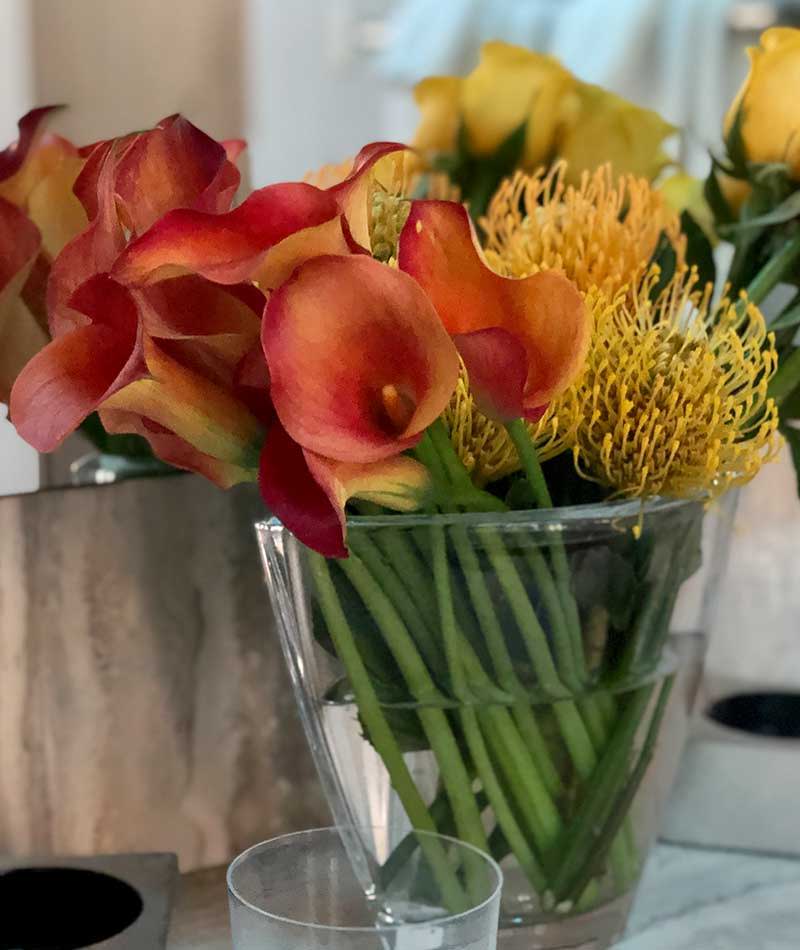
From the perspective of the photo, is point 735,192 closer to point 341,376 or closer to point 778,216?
point 778,216

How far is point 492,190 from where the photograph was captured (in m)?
0.49

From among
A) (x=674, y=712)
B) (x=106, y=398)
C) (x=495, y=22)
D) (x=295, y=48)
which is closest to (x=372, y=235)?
(x=106, y=398)

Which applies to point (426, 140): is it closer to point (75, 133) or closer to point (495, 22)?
point (75, 133)

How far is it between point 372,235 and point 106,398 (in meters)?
0.07

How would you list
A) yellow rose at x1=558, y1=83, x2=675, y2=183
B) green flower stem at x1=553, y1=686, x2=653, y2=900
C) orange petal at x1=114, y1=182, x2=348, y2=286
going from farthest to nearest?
1. yellow rose at x1=558, y1=83, x2=675, y2=183
2. green flower stem at x1=553, y1=686, x2=653, y2=900
3. orange petal at x1=114, y1=182, x2=348, y2=286

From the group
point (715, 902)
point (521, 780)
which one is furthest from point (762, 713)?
point (521, 780)

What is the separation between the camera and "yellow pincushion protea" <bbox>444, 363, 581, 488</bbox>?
30 cm

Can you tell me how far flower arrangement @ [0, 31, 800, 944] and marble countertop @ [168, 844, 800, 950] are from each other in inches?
1.6

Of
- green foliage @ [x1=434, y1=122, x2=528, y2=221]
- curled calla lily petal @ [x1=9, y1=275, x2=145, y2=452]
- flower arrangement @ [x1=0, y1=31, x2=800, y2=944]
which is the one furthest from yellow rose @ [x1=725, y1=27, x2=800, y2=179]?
curled calla lily petal @ [x1=9, y1=275, x2=145, y2=452]

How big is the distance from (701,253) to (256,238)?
8.0 inches

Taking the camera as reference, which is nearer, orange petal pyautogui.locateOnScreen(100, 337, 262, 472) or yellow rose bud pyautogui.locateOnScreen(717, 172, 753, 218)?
orange petal pyautogui.locateOnScreen(100, 337, 262, 472)

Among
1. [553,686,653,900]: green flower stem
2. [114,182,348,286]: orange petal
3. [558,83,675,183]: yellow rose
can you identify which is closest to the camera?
[114,182,348,286]: orange petal

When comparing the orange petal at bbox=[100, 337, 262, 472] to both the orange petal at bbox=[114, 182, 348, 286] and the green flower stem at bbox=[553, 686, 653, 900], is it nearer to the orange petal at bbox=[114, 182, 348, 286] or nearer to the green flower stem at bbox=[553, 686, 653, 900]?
the orange petal at bbox=[114, 182, 348, 286]

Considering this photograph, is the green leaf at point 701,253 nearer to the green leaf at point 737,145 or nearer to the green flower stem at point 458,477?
the green leaf at point 737,145
